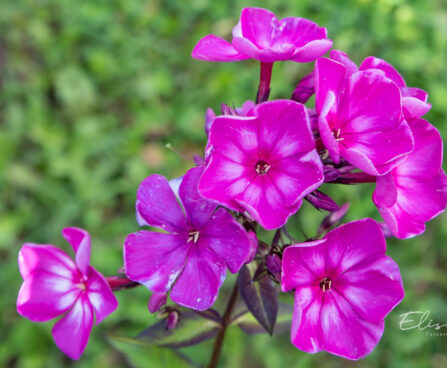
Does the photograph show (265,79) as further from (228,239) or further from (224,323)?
(224,323)

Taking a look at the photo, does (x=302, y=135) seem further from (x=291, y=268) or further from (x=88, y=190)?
(x=88, y=190)

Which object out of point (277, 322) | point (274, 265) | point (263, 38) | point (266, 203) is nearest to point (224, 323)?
point (277, 322)

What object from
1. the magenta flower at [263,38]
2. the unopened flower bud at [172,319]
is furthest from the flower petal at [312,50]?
the unopened flower bud at [172,319]

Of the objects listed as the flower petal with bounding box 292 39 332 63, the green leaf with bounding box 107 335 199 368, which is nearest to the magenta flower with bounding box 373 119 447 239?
the flower petal with bounding box 292 39 332 63

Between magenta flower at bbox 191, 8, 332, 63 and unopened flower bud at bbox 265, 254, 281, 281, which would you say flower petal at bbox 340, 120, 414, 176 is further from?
unopened flower bud at bbox 265, 254, 281, 281

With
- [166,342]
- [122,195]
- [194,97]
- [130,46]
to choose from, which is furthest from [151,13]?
[166,342]
